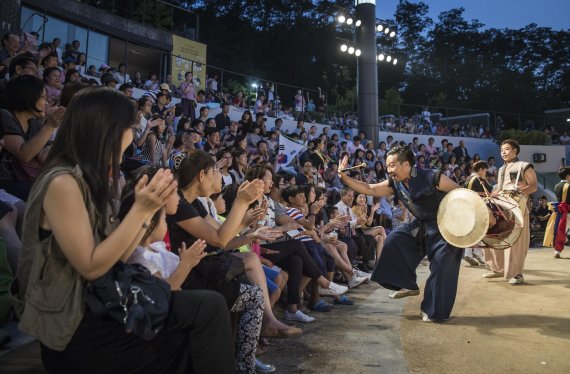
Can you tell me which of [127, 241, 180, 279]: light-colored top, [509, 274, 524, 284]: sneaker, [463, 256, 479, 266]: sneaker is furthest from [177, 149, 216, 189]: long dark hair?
[463, 256, 479, 266]: sneaker

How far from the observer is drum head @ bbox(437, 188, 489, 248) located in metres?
4.54

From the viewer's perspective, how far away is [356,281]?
6742mm

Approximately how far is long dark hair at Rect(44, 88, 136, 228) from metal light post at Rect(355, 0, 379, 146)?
16331 millimetres

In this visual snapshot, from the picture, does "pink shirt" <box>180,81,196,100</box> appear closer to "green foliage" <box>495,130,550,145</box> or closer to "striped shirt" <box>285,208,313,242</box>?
"striped shirt" <box>285,208,313,242</box>

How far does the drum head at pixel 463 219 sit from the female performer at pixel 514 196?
6.23ft

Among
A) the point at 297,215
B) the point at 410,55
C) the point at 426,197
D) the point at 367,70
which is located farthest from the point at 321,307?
the point at 410,55

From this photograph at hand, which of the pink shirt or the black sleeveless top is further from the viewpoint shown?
the pink shirt

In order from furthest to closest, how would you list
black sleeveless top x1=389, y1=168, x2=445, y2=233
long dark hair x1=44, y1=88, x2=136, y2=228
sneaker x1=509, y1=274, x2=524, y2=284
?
sneaker x1=509, y1=274, x2=524, y2=284 < black sleeveless top x1=389, y1=168, x2=445, y2=233 < long dark hair x1=44, y1=88, x2=136, y2=228

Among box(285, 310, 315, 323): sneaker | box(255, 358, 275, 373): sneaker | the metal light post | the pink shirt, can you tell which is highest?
the metal light post

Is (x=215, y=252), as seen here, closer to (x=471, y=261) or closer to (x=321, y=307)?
(x=321, y=307)

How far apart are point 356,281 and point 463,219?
2.50m

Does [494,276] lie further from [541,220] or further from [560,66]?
[560,66]

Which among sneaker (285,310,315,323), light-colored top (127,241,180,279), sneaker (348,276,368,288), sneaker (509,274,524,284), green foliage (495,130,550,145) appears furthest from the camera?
green foliage (495,130,550,145)

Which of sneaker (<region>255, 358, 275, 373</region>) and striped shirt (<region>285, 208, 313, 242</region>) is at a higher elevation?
striped shirt (<region>285, 208, 313, 242</region>)
